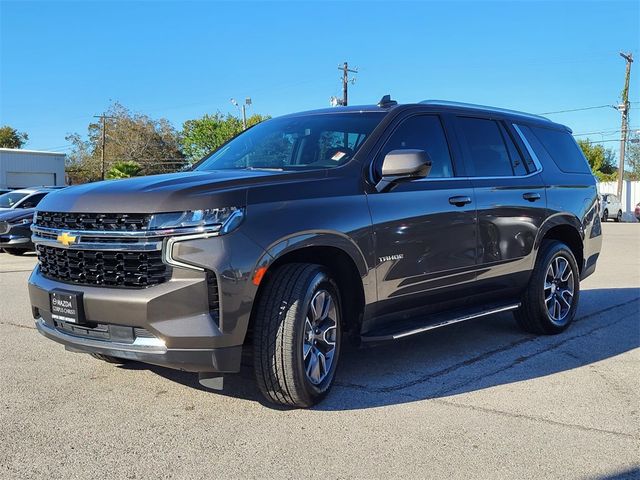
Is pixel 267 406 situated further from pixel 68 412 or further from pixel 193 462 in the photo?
pixel 68 412

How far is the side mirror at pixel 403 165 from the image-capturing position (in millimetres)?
4102

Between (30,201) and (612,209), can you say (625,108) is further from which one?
(30,201)

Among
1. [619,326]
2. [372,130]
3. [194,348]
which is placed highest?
[372,130]

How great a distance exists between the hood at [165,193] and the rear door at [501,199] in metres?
1.79

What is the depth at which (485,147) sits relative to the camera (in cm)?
545

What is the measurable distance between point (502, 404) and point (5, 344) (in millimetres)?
4196

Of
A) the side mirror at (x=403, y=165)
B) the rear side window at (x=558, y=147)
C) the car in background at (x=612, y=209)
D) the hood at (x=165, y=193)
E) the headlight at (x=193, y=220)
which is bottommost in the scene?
the car in background at (x=612, y=209)

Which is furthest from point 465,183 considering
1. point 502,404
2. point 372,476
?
point 372,476

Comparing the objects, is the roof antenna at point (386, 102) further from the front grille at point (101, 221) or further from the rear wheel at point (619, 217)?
the rear wheel at point (619, 217)

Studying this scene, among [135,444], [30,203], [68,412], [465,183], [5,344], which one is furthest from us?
[30,203]

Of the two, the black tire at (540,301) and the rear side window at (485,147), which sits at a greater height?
the rear side window at (485,147)

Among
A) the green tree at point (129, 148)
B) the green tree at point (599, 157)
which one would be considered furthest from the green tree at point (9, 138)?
the green tree at point (599, 157)

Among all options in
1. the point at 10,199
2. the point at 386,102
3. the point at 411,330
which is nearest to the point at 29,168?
the point at 10,199

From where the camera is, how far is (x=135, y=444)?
130 inches
